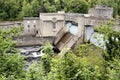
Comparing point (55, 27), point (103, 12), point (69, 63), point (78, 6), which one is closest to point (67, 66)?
point (69, 63)

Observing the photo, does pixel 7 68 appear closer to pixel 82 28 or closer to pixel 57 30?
pixel 82 28

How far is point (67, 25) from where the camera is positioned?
33.5 meters

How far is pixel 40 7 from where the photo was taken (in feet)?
135

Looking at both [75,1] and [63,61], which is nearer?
[63,61]

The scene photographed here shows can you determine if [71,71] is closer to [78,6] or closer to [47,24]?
[47,24]

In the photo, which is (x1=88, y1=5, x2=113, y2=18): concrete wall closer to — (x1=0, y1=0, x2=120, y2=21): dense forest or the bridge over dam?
the bridge over dam

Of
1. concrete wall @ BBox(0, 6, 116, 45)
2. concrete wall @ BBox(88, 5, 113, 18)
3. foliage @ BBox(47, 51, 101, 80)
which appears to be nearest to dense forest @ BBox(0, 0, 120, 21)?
concrete wall @ BBox(0, 6, 116, 45)

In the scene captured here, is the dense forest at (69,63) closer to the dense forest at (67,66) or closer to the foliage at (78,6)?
the dense forest at (67,66)

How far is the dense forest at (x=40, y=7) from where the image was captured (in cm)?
3994

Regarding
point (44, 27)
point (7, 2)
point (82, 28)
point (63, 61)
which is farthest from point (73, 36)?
point (63, 61)

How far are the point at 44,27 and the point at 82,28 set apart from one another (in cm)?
621

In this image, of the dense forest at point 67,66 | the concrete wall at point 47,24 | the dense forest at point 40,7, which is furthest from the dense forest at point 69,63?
the dense forest at point 40,7

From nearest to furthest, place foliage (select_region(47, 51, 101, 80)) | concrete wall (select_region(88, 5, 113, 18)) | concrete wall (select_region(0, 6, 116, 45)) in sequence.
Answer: foliage (select_region(47, 51, 101, 80)) < concrete wall (select_region(88, 5, 113, 18)) < concrete wall (select_region(0, 6, 116, 45))

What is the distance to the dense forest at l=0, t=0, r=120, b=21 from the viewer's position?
131 ft
